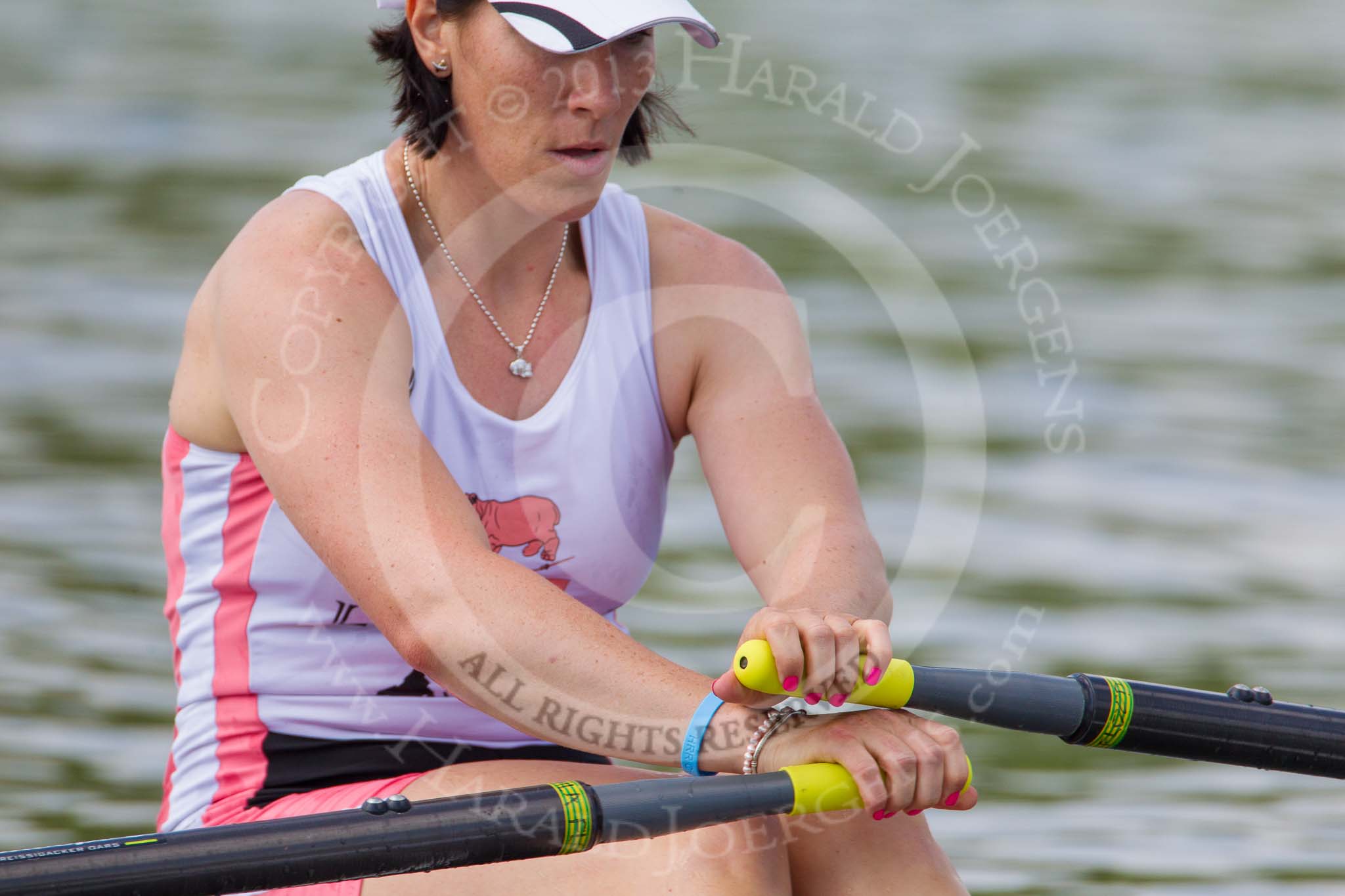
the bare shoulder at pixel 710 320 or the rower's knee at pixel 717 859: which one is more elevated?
the bare shoulder at pixel 710 320

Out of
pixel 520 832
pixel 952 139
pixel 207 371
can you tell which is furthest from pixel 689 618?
pixel 952 139

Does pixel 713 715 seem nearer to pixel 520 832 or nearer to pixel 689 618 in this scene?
pixel 520 832

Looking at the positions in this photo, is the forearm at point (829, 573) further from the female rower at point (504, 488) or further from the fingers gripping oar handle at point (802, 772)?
the fingers gripping oar handle at point (802, 772)

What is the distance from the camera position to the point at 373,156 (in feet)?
6.72

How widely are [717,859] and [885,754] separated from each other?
181 mm

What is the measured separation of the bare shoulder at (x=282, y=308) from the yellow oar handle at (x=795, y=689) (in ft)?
1.61

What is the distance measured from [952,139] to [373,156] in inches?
203

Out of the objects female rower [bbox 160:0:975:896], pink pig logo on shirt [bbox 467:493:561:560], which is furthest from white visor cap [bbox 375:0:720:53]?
pink pig logo on shirt [bbox 467:493:561:560]

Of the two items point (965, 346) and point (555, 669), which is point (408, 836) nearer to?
point (555, 669)

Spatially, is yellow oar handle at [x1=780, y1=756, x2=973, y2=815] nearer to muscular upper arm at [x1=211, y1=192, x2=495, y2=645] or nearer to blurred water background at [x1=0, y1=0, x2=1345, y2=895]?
muscular upper arm at [x1=211, y1=192, x2=495, y2=645]

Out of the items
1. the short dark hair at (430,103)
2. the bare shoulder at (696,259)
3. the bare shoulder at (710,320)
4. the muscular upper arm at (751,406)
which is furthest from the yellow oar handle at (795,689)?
the short dark hair at (430,103)

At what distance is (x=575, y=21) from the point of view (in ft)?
5.90

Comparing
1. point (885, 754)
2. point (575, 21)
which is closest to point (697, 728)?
point (885, 754)

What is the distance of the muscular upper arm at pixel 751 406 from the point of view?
2014 mm
